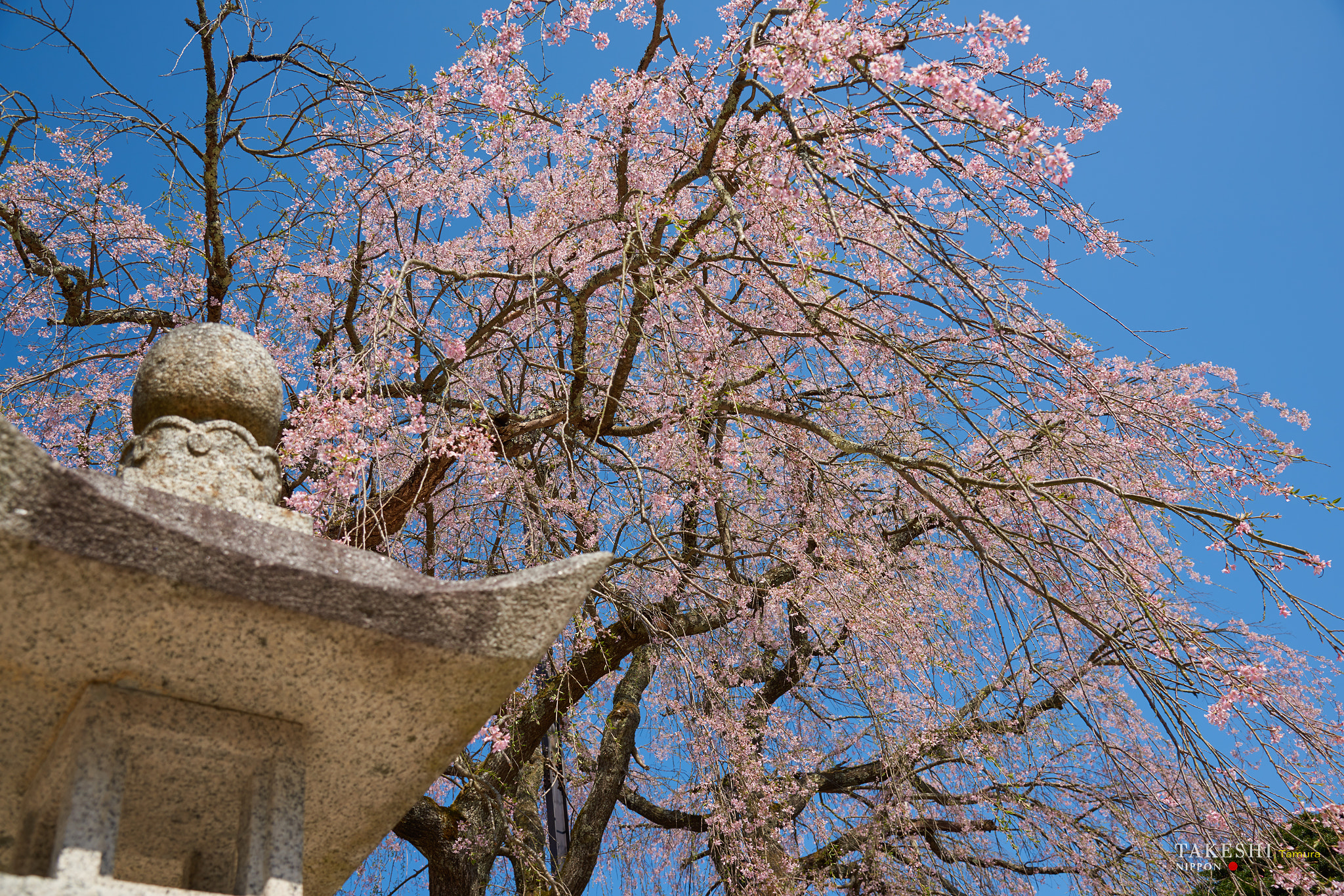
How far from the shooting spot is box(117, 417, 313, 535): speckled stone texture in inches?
80.5

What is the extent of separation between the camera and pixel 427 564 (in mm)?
6000

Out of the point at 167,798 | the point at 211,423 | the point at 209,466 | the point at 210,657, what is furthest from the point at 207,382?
the point at 167,798

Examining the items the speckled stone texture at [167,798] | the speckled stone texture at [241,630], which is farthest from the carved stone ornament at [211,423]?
the speckled stone texture at [167,798]

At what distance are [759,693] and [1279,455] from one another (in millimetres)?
3506

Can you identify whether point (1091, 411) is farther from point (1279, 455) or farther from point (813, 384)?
point (813, 384)

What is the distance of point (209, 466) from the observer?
2105mm

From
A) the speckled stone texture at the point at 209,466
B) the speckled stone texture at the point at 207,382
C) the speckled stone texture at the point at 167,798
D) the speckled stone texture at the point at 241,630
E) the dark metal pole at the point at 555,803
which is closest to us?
the speckled stone texture at the point at 241,630

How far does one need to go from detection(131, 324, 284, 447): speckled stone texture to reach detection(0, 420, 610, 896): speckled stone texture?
2.03 ft

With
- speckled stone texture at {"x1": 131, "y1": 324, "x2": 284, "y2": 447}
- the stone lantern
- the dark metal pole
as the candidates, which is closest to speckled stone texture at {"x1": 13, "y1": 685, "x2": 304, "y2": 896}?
the stone lantern

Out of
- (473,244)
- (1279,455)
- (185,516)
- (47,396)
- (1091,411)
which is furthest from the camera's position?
(473,244)

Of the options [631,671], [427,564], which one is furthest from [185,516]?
[631,671]

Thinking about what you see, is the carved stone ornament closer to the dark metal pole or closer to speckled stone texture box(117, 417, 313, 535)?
speckled stone texture box(117, 417, 313, 535)

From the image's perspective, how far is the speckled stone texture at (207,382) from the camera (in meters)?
2.20

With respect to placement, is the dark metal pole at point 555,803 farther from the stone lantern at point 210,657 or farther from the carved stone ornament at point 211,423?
the carved stone ornament at point 211,423
